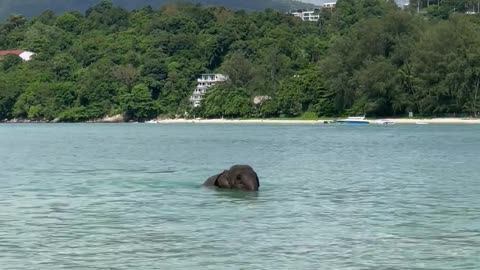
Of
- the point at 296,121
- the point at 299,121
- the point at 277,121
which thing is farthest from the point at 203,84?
the point at 299,121

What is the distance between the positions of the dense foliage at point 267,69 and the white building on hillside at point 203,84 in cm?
125

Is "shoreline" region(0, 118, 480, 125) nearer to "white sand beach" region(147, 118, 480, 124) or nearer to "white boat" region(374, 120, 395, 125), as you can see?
"white sand beach" region(147, 118, 480, 124)

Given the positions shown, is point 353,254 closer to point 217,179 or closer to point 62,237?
point 62,237

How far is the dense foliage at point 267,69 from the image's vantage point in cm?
11906

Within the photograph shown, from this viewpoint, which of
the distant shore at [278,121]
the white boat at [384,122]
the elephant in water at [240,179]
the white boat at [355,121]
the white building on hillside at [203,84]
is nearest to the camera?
the elephant in water at [240,179]

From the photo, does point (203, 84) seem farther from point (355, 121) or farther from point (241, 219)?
point (241, 219)

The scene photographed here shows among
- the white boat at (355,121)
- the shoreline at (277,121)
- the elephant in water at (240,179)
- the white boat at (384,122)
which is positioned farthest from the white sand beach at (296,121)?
the elephant in water at (240,179)

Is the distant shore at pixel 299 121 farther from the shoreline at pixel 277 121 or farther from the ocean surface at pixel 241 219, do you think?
the ocean surface at pixel 241 219

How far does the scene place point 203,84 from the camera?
556ft

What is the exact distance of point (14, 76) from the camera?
187000 mm

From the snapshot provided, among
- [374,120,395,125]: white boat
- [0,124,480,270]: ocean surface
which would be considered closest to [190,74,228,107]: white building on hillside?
[374,120,395,125]: white boat

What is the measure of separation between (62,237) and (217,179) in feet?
32.8

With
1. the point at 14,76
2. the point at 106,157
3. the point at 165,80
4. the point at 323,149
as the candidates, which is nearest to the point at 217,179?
the point at 106,157

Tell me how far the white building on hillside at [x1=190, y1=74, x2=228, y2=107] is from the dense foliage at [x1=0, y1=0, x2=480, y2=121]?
49.3 inches
